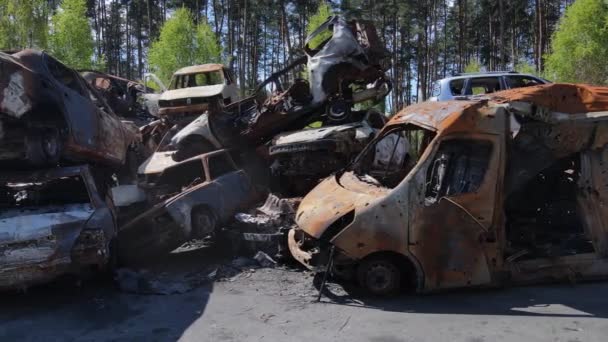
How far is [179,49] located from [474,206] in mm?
27516

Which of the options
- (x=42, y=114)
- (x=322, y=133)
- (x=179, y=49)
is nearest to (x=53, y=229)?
(x=42, y=114)

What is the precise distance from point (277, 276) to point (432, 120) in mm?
2693

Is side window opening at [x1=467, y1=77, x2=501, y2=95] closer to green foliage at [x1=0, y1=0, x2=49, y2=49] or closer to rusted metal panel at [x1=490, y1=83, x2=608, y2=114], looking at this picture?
rusted metal panel at [x1=490, y1=83, x2=608, y2=114]

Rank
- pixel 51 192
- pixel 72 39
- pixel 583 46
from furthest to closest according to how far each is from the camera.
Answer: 1. pixel 72 39
2. pixel 583 46
3. pixel 51 192

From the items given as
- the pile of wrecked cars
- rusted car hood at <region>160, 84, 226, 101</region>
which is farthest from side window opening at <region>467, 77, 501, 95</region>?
the pile of wrecked cars

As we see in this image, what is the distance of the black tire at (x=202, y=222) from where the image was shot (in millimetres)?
7379

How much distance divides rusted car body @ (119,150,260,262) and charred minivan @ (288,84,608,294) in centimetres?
191

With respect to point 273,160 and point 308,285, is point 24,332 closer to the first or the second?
point 308,285

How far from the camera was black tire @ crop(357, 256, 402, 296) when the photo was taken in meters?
5.34

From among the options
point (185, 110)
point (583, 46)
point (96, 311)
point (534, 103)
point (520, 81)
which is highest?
point (583, 46)

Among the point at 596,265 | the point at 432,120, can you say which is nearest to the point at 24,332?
the point at 432,120

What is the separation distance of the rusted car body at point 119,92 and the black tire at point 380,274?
37.8ft

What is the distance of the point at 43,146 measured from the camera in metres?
6.84

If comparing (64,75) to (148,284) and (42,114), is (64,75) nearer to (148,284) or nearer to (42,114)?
(42,114)
